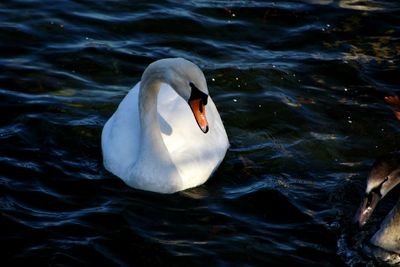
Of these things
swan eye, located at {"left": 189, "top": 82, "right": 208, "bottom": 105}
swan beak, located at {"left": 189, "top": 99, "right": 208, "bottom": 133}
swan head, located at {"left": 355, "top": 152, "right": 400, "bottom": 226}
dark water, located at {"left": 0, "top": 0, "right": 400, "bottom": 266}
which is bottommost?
dark water, located at {"left": 0, "top": 0, "right": 400, "bottom": 266}

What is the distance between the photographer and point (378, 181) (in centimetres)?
683

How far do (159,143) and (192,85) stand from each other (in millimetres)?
935

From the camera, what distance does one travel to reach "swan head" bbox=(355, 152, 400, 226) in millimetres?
6844

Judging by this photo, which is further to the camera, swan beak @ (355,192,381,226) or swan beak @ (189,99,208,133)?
swan beak @ (189,99,208,133)

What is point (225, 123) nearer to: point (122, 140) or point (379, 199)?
point (122, 140)

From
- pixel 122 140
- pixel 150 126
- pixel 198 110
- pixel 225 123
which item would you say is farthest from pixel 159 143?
pixel 225 123

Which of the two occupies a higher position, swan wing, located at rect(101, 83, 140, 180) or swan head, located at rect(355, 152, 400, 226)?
swan head, located at rect(355, 152, 400, 226)

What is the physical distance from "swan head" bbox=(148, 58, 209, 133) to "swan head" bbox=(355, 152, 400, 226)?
1.35 m

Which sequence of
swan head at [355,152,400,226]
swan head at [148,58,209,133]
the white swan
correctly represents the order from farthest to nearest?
the white swan
swan head at [148,58,209,133]
swan head at [355,152,400,226]

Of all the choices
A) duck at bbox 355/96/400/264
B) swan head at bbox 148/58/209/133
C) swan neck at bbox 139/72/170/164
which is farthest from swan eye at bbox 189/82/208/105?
duck at bbox 355/96/400/264

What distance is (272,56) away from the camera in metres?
10.8

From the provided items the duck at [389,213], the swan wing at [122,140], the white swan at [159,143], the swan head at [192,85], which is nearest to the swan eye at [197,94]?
the swan head at [192,85]

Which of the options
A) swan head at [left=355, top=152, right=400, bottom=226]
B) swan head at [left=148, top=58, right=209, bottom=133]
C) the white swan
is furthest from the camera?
the white swan

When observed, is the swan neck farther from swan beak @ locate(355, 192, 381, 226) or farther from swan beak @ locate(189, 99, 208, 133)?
swan beak @ locate(355, 192, 381, 226)
